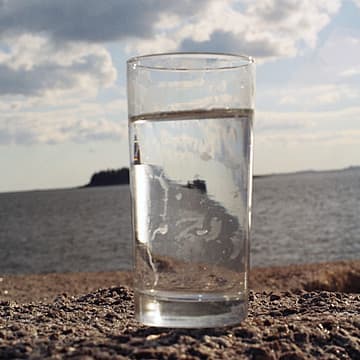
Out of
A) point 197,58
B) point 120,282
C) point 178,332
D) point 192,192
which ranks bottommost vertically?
point 120,282

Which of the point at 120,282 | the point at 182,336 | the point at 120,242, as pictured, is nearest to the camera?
the point at 182,336

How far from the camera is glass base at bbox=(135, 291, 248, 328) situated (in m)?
Answer: 2.07

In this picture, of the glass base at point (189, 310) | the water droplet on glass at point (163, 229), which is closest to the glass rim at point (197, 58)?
the water droplet on glass at point (163, 229)

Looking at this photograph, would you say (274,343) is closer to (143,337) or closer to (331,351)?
(331,351)

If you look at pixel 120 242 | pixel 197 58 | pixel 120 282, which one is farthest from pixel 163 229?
pixel 120 242

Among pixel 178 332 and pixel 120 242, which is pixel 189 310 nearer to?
pixel 178 332

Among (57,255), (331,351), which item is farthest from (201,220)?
(57,255)

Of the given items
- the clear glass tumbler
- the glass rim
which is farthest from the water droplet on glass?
the glass rim

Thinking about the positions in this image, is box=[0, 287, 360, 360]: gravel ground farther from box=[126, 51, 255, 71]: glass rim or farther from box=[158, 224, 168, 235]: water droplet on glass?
box=[126, 51, 255, 71]: glass rim

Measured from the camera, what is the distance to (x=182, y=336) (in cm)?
207

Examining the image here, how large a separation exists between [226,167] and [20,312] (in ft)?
3.49

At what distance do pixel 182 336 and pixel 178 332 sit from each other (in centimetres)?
5

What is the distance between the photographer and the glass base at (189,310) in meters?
2.07

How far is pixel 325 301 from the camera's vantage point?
2750mm
